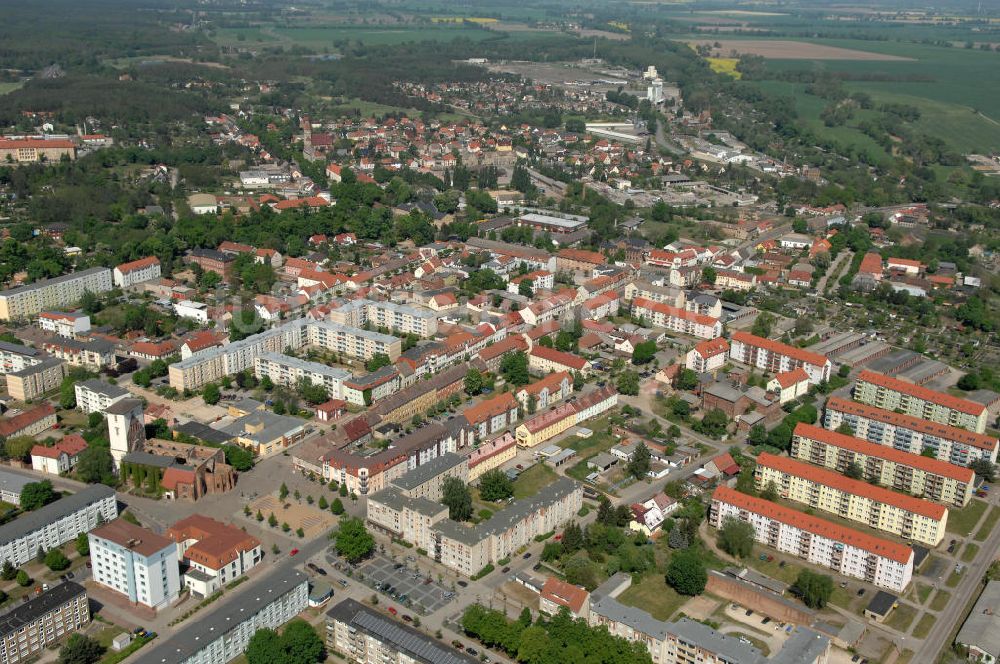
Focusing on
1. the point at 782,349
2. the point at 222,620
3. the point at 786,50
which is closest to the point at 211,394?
the point at 222,620

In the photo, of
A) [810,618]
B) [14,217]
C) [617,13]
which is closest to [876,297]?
[810,618]

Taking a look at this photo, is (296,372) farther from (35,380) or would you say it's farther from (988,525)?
(988,525)

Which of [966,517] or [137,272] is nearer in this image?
[966,517]

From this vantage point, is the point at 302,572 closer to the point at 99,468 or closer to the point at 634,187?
the point at 99,468

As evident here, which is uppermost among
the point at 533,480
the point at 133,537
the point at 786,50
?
the point at 786,50

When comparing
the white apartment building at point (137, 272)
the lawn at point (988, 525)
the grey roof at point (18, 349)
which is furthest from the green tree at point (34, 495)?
the lawn at point (988, 525)

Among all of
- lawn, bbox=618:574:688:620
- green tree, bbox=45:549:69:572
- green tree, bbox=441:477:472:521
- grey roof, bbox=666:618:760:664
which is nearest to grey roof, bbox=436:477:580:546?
green tree, bbox=441:477:472:521

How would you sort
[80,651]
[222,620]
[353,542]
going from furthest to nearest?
1. [353,542]
2. [222,620]
3. [80,651]
